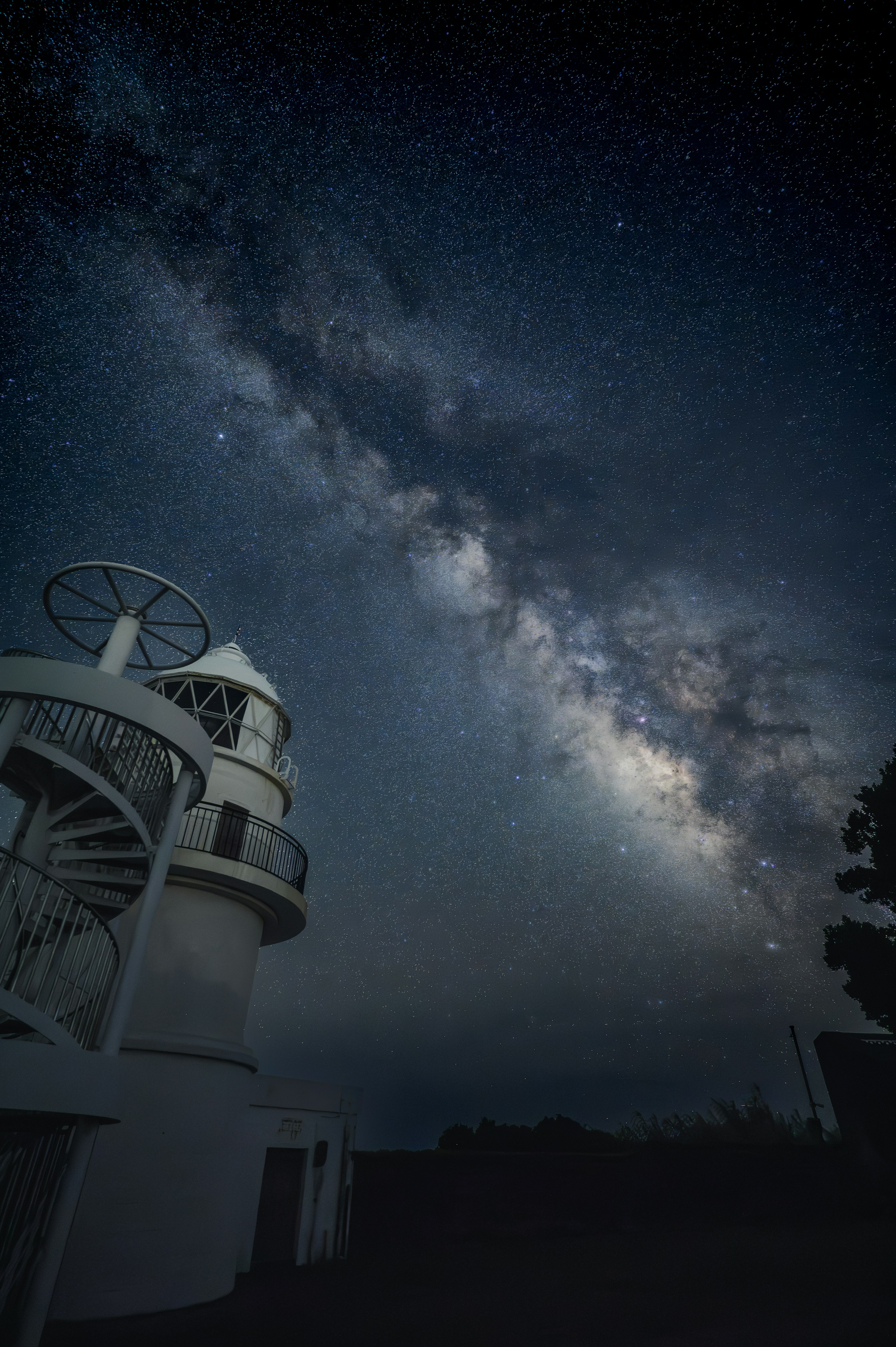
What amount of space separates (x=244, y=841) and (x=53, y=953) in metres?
7.35

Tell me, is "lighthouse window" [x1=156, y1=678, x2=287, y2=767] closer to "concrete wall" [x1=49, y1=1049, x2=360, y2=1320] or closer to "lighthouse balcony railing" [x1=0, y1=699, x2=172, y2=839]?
"lighthouse balcony railing" [x1=0, y1=699, x2=172, y2=839]

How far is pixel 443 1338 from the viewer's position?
8.73 metres

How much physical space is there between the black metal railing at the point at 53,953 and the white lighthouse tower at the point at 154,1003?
55mm

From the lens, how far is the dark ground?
8.85 m

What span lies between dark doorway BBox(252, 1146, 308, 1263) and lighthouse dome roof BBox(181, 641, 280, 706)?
35.9 feet

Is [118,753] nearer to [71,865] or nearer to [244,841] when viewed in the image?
[71,865]

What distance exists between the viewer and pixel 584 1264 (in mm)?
14508

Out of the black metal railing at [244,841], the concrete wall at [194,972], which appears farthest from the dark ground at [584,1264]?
the black metal railing at [244,841]

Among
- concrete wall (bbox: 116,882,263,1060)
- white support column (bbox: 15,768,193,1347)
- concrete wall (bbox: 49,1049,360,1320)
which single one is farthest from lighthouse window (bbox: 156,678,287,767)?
white support column (bbox: 15,768,193,1347)

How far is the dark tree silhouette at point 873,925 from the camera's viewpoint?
71.4 feet

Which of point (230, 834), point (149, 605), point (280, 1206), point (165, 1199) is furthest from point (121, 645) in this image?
point (280, 1206)

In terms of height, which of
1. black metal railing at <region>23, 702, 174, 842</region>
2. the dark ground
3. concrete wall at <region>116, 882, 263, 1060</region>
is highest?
black metal railing at <region>23, 702, 174, 842</region>

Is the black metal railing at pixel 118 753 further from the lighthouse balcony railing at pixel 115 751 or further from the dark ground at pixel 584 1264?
the dark ground at pixel 584 1264

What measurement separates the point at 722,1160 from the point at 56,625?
26.4 meters
